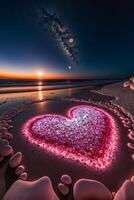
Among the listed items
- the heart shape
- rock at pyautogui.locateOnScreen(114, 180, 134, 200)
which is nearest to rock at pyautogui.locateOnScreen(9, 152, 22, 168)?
the heart shape

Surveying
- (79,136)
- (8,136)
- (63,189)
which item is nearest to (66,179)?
(63,189)

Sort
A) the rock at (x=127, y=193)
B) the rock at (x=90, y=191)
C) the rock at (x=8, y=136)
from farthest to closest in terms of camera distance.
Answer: the rock at (x=8, y=136) → the rock at (x=90, y=191) → the rock at (x=127, y=193)

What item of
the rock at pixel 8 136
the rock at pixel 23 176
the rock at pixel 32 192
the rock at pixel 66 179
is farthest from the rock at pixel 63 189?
the rock at pixel 8 136

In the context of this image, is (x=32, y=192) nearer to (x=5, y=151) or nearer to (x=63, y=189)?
(x=63, y=189)

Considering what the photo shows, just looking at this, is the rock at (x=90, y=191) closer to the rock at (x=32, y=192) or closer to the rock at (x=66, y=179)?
the rock at (x=66, y=179)

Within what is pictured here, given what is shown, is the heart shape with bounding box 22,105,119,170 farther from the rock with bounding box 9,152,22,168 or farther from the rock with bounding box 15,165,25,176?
the rock with bounding box 15,165,25,176

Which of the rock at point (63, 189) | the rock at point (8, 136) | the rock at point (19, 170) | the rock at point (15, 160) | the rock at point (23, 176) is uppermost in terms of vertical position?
the rock at point (8, 136)

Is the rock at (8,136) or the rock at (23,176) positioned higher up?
the rock at (8,136)
